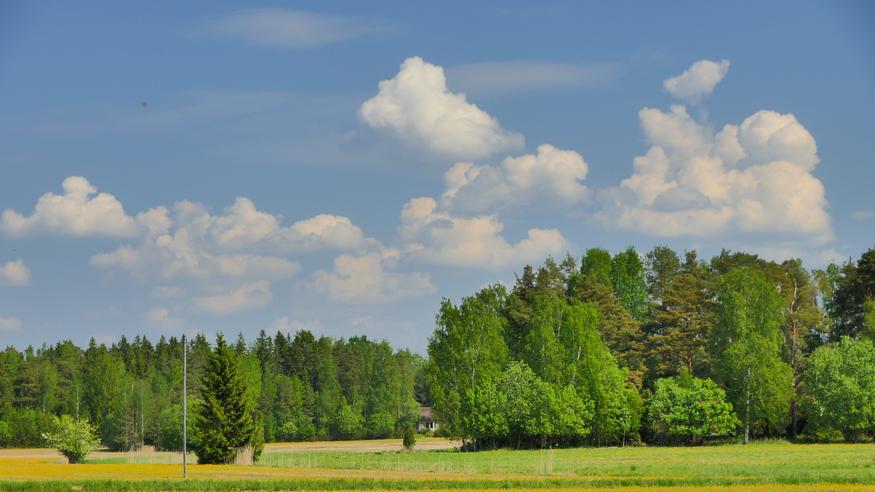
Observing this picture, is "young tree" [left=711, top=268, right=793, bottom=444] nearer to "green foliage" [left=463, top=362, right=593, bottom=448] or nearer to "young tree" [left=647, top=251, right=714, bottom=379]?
"young tree" [left=647, top=251, right=714, bottom=379]

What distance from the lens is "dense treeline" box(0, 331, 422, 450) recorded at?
15388cm

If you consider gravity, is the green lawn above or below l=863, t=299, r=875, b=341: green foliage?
below

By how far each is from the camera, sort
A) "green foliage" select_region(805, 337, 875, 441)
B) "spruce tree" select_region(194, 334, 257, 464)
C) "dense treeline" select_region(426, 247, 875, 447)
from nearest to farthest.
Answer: "spruce tree" select_region(194, 334, 257, 464), "green foliage" select_region(805, 337, 875, 441), "dense treeline" select_region(426, 247, 875, 447)

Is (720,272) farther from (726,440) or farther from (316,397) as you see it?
(316,397)

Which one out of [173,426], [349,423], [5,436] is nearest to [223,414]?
[173,426]

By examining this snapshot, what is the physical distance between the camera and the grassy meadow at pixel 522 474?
49156 mm

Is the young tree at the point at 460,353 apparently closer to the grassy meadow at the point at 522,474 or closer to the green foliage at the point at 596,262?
the grassy meadow at the point at 522,474

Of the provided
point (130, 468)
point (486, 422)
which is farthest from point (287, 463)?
point (486, 422)

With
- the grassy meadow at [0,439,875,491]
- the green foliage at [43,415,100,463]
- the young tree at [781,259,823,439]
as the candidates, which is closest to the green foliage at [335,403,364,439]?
the young tree at [781,259,823,439]

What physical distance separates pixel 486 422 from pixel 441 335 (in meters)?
10.8

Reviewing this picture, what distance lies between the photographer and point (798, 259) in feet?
463

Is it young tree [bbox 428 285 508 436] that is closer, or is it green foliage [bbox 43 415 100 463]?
green foliage [bbox 43 415 100 463]

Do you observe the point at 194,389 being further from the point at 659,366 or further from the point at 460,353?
the point at 659,366

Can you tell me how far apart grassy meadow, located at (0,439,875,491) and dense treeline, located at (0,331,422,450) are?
75.9 metres
